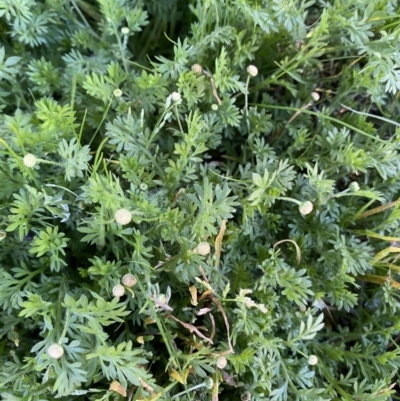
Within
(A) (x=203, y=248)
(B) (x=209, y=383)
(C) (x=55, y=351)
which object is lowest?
(B) (x=209, y=383)

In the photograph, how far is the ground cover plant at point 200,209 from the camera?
3.63 feet

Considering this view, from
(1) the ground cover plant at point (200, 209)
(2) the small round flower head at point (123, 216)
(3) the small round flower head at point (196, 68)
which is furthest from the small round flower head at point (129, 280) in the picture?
(3) the small round flower head at point (196, 68)

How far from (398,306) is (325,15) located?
2.31 feet

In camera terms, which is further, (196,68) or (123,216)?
(196,68)

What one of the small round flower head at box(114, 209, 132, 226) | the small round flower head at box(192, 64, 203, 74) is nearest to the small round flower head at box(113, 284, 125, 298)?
the small round flower head at box(114, 209, 132, 226)

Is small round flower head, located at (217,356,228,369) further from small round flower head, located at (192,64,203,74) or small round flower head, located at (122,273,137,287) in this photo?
small round flower head, located at (192,64,203,74)

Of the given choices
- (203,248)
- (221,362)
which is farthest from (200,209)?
(221,362)

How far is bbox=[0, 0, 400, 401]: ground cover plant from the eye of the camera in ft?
3.63

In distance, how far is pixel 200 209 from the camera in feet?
3.61

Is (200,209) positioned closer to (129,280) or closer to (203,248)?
(203,248)

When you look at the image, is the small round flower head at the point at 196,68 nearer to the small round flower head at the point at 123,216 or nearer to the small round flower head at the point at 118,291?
the small round flower head at the point at 123,216

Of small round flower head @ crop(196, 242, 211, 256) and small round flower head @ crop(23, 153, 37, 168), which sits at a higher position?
small round flower head @ crop(23, 153, 37, 168)

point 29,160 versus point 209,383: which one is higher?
point 29,160

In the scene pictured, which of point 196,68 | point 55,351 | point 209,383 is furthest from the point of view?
point 196,68
